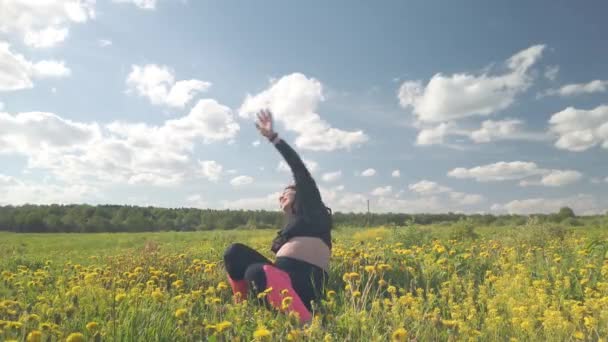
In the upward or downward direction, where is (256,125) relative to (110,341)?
upward

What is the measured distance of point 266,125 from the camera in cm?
511

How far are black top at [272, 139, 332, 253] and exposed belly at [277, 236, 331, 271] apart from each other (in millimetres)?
54

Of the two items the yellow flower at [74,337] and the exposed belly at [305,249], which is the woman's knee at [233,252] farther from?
the yellow flower at [74,337]

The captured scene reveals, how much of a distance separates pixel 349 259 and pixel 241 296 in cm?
196

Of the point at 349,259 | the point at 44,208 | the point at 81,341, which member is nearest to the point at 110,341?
the point at 81,341

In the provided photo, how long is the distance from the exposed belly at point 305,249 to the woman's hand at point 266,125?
3.88ft

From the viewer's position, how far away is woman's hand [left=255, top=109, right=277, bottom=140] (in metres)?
5.01

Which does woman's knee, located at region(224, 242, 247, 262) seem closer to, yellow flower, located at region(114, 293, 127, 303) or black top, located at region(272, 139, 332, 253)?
black top, located at region(272, 139, 332, 253)

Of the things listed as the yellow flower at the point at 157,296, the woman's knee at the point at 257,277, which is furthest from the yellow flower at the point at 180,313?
the woman's knee at the point at 257,277

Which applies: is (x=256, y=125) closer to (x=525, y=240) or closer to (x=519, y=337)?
(x=519, y=337)

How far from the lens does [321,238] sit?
4.91m

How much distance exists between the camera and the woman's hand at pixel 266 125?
5.01 m

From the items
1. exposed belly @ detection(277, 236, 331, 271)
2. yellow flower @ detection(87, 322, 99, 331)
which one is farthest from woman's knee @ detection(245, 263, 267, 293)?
yellow flower @ detection(87, 322, 99, 331)

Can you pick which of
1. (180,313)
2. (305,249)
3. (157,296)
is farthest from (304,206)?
(180,313)
